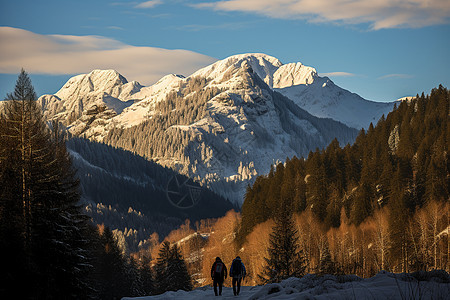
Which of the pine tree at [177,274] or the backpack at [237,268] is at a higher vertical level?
the backpack at [237,268]

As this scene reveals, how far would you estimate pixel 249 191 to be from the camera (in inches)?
4316

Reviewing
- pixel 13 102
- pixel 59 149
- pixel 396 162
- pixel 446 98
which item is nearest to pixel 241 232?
pixel 396 162

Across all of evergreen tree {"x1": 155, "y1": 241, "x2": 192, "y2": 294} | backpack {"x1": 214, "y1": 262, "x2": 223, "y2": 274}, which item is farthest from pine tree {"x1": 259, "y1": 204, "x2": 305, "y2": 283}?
evergreen tree {"x1": 155, "y1": 241, "x2": 192, "y2": 294}

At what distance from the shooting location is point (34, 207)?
3322cm

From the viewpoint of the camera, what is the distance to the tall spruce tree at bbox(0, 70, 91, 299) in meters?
30.7

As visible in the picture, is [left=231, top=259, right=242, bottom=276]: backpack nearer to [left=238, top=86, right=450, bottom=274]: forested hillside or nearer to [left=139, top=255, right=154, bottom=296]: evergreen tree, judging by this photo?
[left=238, top=86, right=450, bottom=274]: forested hillside

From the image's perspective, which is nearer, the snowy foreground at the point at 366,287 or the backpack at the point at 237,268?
the snowy foreground at the point at 366,287

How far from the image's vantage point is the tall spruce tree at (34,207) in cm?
3069

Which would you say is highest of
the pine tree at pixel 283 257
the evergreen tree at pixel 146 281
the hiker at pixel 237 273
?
the hiker at pixel 237 273

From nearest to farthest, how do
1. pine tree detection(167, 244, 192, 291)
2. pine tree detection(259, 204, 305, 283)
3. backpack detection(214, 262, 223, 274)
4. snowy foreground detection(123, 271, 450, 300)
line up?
snowy foreground detection(123, 271, 450, 300), backpack detection(214, 262, 223, 274), pine tree detection(259, 204, 305, 283), pine tree detection(167, 244, 192, 291)

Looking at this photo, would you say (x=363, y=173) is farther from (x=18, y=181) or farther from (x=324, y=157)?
(x=18, y=181)

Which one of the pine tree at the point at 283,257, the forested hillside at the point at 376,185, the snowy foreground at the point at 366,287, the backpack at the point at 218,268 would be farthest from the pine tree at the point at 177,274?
the snowy foreground at the point at 366,287

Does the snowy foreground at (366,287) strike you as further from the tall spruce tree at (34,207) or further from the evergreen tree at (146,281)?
the evergreen tree at (146,281)

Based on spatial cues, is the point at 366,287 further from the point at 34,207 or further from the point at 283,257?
the point at 283,257
